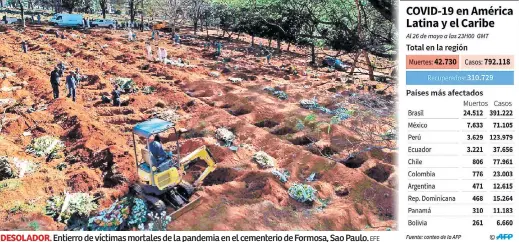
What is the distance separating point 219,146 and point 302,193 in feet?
10.1

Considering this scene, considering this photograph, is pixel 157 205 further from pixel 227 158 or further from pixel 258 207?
pixel 227 158

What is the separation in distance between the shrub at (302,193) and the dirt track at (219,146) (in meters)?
0.17

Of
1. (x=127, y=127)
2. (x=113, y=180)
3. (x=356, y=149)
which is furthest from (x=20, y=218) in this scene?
(x=356, y=149)

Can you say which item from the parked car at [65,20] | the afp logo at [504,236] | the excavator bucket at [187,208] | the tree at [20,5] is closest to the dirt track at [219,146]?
the excavator bucket at [187,208]

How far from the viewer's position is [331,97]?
1647 centimetres

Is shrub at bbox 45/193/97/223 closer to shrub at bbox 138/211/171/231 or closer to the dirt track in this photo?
the dirt track

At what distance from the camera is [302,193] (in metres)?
8.43

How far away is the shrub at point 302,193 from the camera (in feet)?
27.4

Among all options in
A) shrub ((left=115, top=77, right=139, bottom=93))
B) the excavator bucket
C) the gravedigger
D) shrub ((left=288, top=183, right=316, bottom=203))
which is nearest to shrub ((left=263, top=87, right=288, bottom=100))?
shrub ((left=115, top=77, right=139, bottom=93))

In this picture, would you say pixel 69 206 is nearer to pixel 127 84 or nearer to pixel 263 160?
pixel 263 160

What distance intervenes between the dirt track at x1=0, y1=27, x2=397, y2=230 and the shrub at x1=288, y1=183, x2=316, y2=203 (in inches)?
6.8

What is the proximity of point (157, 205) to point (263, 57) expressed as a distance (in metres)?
23.1

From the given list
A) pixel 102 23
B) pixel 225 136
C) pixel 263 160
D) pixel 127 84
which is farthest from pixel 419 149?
pixel 102 23

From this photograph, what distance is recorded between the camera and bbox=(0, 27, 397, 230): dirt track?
302 inches
